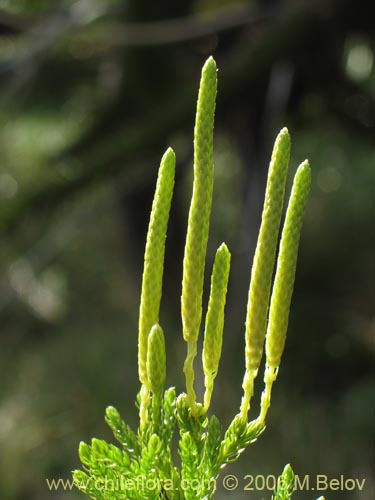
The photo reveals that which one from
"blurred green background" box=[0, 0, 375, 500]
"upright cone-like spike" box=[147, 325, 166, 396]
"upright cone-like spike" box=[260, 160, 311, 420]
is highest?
"blurred green background" box=[0, 0, 375, 500]

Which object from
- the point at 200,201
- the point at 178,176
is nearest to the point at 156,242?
the point at 200,201

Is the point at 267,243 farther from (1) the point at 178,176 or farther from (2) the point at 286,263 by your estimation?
(1) the point at 178,176

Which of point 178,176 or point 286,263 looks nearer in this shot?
point 286,263

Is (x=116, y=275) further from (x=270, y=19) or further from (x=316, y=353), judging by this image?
(x=270, y=19)

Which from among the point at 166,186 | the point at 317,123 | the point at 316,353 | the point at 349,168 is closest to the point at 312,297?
the point at 316,353

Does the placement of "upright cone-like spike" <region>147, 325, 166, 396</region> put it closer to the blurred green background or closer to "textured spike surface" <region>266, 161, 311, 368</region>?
"textured spike surface" <region>266, 161, 311, 368</region>

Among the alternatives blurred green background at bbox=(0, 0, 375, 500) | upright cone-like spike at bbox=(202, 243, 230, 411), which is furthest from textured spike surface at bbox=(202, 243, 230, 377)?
blurred green background at bbox=(0, 0, 375, 500)

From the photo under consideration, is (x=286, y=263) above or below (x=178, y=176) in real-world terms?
below
